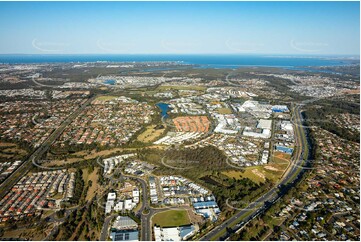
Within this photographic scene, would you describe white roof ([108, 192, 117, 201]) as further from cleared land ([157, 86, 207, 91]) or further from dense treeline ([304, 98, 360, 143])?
cleared land ([157, 86, 207, 91])

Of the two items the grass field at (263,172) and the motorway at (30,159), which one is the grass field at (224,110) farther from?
the motorway at (30,159)

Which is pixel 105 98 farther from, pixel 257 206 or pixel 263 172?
pixel 257 206

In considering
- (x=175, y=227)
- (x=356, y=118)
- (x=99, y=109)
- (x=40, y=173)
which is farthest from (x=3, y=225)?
(x=356, y=118)

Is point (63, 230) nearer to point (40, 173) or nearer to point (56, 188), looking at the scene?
point (56, 188)

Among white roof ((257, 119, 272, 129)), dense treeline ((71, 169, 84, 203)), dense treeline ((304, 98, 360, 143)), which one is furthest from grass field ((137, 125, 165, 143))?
dense treeline ((304, 98, 360, 143))

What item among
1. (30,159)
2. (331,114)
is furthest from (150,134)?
(331,114)

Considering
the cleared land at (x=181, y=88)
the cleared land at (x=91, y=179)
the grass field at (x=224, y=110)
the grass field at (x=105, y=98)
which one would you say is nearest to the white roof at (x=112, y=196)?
the cleared land at (x=91, y=179)

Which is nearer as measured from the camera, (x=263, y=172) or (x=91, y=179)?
(x=91, y=179)
